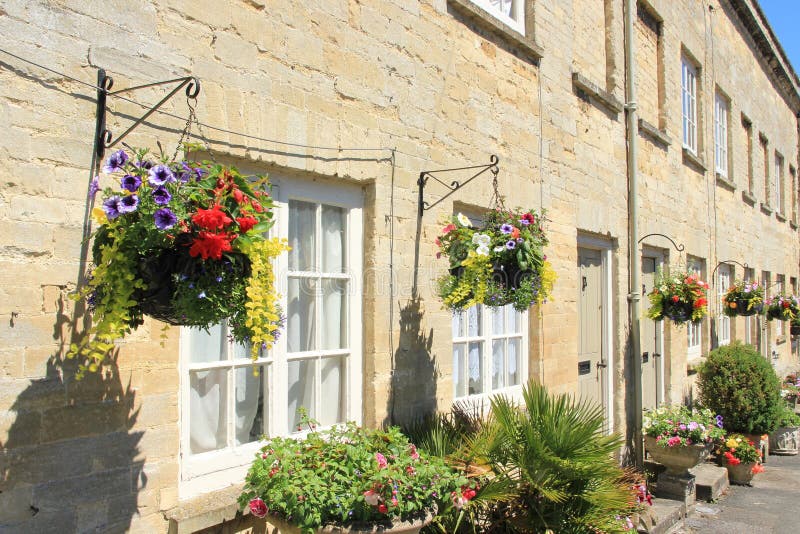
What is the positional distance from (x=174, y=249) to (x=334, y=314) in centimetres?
186

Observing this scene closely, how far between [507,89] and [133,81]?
3.60 m

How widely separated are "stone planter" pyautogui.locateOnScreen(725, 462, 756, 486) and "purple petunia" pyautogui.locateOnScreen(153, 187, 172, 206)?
8156 mm

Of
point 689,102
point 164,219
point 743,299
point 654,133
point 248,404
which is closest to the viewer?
point 164,219

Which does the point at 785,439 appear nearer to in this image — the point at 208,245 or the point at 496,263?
the point at 496,263

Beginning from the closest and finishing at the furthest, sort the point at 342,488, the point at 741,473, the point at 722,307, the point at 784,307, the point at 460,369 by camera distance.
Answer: the point at 342,488, the point at 460,369, the point at 741,473, the point at 722,307, the point at 784,307

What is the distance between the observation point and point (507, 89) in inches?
239

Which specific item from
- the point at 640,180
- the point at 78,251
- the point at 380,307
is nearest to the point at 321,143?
the point at 380,307

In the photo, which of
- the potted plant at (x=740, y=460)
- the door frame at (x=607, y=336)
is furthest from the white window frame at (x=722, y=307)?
the door frame at (x=607, y=336)

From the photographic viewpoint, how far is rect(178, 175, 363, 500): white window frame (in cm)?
362

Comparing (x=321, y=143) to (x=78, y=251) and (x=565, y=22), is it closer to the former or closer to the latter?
(x=78, y=251)

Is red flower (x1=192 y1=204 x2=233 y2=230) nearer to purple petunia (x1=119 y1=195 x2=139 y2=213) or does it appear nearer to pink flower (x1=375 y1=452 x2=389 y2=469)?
purple petunia (x1=119 y1=195 x2=139 y2=213)

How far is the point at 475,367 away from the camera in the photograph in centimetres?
580

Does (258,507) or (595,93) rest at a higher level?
(595,93)

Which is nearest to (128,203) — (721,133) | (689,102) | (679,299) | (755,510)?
(679,299)
